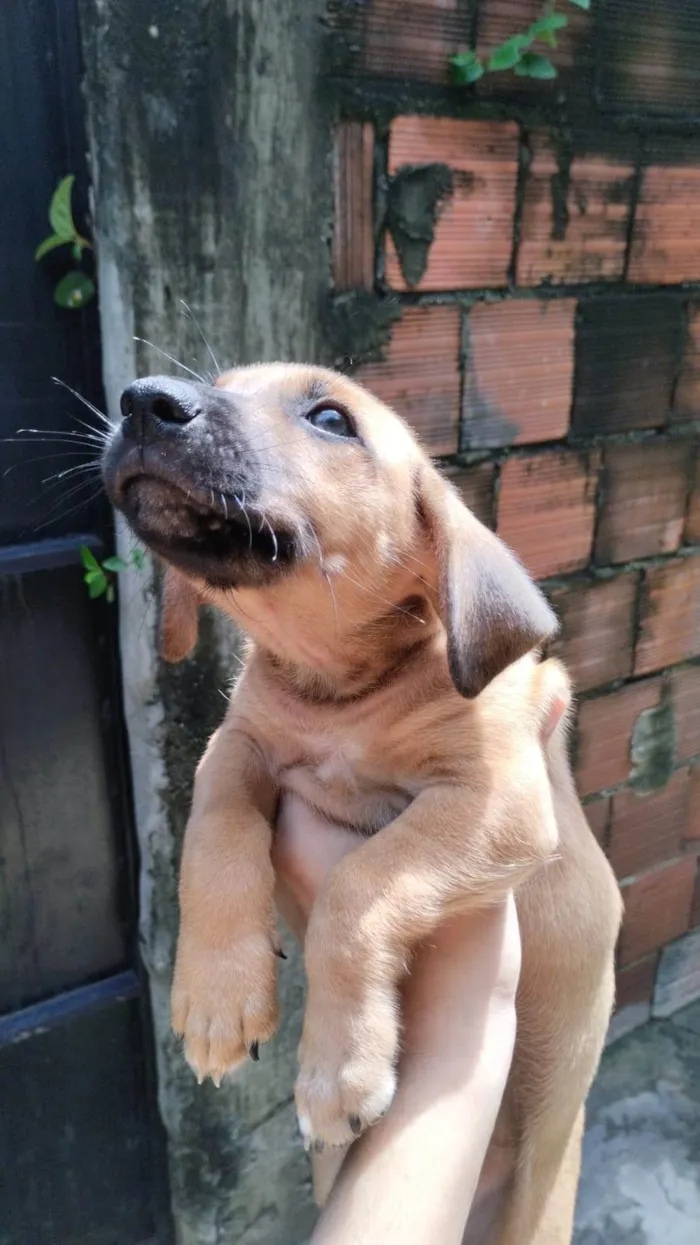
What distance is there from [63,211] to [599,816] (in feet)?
7.44

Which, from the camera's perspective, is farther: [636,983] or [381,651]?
[636,983]

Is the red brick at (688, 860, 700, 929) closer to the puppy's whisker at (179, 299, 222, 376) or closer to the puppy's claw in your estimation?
the puppy's claw

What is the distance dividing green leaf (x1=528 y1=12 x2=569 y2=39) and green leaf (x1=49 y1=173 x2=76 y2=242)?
1.07 metres

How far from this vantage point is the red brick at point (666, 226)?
2488 millimetres

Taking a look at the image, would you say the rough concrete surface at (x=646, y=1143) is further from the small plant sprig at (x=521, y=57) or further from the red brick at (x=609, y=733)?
the small plant sprig at (x=521, y=57)

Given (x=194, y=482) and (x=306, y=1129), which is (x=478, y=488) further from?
(x=306, y=1129)

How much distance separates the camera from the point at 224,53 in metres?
1.82

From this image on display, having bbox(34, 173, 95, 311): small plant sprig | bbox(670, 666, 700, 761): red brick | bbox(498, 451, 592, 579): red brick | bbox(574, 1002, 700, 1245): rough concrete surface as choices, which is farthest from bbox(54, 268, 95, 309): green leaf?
bbox(574, 1002, 700, 1245): rough concrete surface

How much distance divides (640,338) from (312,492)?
4.61 ft

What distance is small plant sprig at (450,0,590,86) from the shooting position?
2.06m

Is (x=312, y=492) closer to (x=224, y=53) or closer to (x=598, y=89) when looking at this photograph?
(x=224, y=53)

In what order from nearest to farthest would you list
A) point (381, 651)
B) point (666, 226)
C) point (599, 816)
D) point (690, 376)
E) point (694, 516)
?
point (381, 651)
point (666, 226)
point (690, 376)
point (694, 516)
point (599, 816)

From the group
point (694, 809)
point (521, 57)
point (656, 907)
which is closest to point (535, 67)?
point (521, 57)

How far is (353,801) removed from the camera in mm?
1818
